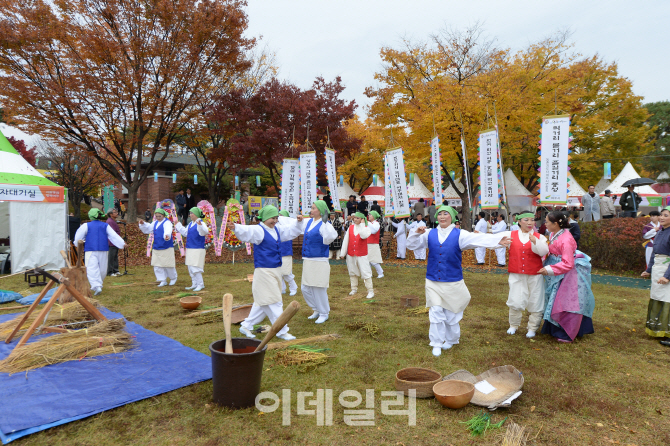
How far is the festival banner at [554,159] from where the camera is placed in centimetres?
747

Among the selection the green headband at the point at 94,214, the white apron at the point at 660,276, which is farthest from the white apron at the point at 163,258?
the white apron at the point at 660,276

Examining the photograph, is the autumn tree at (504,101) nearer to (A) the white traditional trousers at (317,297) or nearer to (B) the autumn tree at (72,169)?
(A) the white traditional trousers at (317,297)

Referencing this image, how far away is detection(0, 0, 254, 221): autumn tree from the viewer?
13359mm

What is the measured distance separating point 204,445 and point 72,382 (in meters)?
1.95

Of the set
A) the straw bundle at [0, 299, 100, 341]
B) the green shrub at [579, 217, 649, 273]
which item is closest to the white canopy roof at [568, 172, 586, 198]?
the green shrub at [579, 217, 649, 273]

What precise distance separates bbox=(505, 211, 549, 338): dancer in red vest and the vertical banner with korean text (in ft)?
23.4

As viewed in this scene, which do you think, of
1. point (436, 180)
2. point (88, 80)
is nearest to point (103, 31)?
point (88, 80)

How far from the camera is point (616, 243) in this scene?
1114 centimetres

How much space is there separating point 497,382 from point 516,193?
2113cm

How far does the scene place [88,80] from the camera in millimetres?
13719

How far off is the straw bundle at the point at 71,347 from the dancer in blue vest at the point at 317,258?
270 cm

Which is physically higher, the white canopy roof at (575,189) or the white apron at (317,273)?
the white canopy roof at (575,189)

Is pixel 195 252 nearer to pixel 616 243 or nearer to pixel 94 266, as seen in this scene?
pixel 94 266

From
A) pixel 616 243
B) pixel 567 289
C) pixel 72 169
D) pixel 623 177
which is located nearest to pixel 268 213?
pixel 567 289
